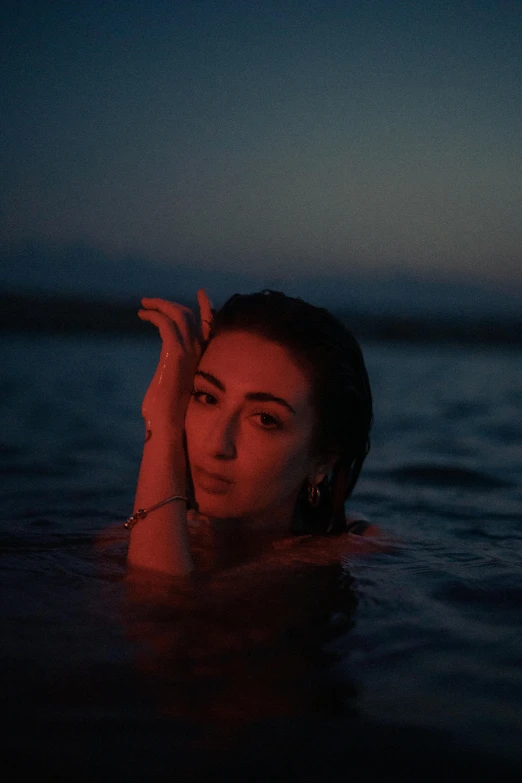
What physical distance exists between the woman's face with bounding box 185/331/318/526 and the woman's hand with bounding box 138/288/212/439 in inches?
1.9

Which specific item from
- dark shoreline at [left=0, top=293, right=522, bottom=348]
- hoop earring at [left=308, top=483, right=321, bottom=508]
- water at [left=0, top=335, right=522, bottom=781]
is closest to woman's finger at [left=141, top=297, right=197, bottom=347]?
hoop earring at [left=308, top=483, right=321, bottom=508]

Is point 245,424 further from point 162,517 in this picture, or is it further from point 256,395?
point 162,517

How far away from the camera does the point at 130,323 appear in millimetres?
19891

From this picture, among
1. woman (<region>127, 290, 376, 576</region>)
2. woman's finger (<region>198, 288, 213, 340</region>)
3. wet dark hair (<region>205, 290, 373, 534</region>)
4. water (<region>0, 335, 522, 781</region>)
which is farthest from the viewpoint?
woman's finger (<region>198, 288, 213, 340</region>)

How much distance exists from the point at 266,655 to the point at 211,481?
3.44ft

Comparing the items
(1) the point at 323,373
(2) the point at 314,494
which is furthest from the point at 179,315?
(2) the point at 314,494

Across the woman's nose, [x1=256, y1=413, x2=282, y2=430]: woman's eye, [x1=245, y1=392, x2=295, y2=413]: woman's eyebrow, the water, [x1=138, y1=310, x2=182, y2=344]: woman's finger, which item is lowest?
the water

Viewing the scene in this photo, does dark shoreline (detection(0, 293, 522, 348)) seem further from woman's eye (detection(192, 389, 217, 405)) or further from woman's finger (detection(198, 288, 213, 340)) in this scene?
woman's eye (detection(192, 389, 217, 405))

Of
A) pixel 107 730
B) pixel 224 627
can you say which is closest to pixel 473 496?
pixel 224 627

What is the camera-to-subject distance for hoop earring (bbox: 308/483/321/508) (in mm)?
3838

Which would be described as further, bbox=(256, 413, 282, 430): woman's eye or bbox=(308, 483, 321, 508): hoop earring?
bbox=(308, 483, 321, 508): hoop earring

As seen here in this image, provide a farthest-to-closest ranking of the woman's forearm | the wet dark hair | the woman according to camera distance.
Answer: the wet dark hair → the woman → the woman's forearm

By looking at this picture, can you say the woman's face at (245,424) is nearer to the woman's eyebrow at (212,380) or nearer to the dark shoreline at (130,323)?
the woman's eyebrow at (212,380)

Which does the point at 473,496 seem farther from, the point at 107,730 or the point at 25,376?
the point at 25,376
